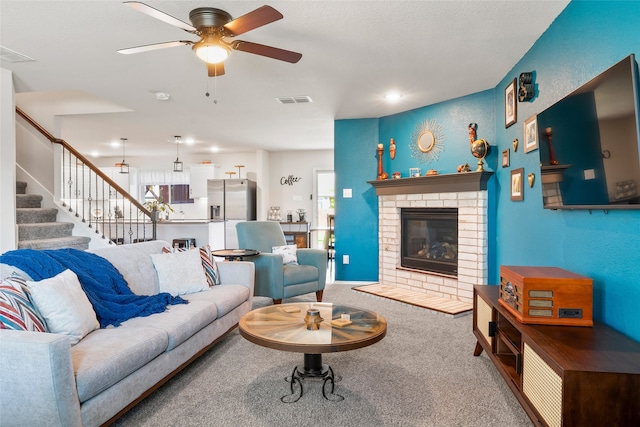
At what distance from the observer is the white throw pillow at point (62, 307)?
194cm

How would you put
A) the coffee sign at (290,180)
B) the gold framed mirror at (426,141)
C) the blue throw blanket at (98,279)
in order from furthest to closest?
the coffee sign at (290,180), the gold framed mirror at (426,141), the blue throw blanket at (98,279)

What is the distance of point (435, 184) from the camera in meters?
4.71

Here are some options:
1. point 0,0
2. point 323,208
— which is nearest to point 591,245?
point 0,0

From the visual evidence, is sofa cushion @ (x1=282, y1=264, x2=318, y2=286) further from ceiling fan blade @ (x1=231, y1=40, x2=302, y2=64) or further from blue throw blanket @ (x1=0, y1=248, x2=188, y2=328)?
ceiling fan blade @ (x1=231, y1=40, x2=302, y2=64)

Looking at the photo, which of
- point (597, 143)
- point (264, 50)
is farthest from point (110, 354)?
point (597, 143)

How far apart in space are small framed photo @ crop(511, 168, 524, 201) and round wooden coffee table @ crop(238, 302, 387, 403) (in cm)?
188

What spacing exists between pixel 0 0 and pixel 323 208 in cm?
690

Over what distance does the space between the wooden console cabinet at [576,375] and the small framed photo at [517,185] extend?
155 cm

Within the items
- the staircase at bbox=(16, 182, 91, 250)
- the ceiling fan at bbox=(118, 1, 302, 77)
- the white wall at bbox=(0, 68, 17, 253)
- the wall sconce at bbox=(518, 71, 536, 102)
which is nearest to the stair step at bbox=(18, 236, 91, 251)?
the staircase at bbox=(16, 182, 91, 250)

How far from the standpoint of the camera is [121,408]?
189 centimetres

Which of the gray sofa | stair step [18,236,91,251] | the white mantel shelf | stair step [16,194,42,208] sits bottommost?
the gray sofa

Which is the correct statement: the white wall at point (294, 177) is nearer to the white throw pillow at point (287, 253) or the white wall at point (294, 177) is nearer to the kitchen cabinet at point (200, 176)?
the kitchen cabinet at point (200, 176)

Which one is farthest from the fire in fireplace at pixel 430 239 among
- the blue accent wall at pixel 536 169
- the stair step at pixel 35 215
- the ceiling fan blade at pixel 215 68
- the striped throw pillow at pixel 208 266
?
the stair step at pixel 35 215

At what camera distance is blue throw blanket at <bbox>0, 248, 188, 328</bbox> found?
2209 millimetres
